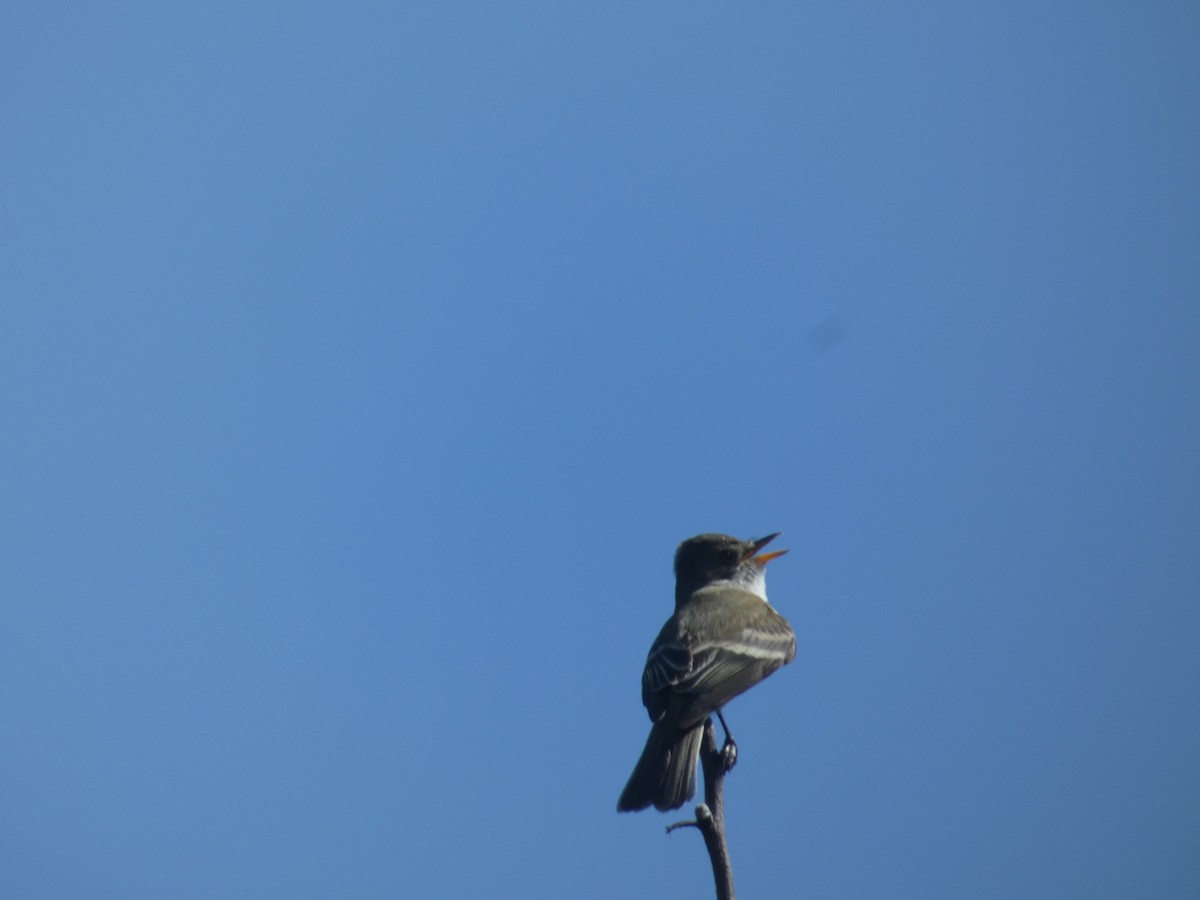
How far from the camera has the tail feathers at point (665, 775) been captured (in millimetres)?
7812

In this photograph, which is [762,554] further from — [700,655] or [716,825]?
[716,825]

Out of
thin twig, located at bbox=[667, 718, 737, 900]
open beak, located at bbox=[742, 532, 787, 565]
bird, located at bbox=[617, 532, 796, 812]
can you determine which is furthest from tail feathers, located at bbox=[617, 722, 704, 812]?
open beak, located at bbox=[742, 532, 787, 565]

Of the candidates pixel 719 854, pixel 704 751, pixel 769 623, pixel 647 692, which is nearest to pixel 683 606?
pixel 769 623

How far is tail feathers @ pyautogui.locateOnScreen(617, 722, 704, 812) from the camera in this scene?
25.6 ft

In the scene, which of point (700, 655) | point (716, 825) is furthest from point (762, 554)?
point (716, 825)

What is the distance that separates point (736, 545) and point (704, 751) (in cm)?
365

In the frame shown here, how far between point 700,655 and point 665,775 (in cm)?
139

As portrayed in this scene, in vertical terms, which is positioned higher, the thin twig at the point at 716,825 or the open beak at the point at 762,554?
the open beak at the point at 762,554

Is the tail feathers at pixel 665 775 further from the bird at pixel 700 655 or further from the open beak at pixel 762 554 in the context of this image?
the open beak at pixel 762 554

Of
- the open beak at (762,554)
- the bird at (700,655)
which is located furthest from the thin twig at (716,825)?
the open beak at (762,554)

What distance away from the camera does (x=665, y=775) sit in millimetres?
7910

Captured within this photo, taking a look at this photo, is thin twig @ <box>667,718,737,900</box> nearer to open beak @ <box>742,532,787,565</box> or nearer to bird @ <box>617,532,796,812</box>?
bird @ <box>617,532,796,812</box>

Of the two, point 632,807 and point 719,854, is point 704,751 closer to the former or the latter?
point 632,807

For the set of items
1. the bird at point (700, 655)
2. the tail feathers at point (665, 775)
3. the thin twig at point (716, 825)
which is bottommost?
the thin twig at point (716, 825)
